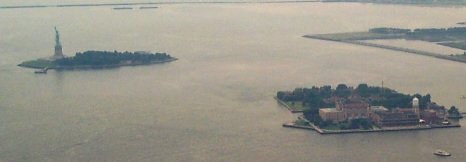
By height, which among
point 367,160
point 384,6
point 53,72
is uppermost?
point 384,6

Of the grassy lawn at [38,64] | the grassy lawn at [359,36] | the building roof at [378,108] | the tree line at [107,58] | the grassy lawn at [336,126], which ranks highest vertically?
the grassy lawn at [359,36]

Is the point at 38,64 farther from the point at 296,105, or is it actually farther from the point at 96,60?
the point at 296,105

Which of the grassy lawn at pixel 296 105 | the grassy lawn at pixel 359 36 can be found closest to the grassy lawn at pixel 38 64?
the grassy lawn at pixel 296 105

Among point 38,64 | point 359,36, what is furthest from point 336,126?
point 359,36

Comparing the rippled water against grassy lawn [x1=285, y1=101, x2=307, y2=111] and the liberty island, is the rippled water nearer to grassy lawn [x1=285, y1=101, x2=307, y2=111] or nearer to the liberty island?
grassy lawn [x1=285, y1=101, x2=307, y2=111]

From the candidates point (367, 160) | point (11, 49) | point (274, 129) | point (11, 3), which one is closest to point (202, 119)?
point (274, 129)

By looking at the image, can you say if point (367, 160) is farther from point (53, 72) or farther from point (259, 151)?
point (53, 72)

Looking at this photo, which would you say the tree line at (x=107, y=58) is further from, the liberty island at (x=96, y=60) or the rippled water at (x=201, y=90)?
the rippled water at (x=201, y=90)

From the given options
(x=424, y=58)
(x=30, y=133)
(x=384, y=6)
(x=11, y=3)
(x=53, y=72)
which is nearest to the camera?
(x=30, y=133)

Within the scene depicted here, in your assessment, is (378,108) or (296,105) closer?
(378,108)
